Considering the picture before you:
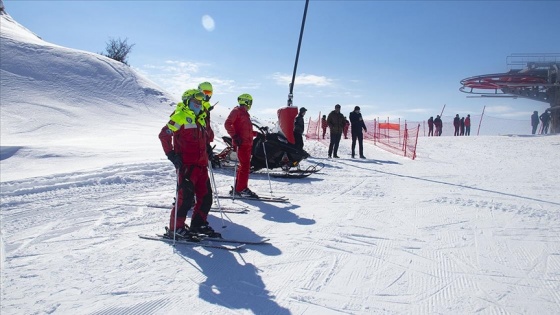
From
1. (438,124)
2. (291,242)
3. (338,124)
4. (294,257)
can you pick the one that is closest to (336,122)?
(338,124)

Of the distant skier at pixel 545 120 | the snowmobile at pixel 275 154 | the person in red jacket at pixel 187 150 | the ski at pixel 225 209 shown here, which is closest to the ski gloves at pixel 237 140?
the ski at pixel 225 209

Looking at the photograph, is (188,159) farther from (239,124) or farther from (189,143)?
(239,124)

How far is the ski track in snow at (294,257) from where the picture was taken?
352 centimetres

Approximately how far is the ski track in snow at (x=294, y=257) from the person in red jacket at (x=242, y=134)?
45 centimetres

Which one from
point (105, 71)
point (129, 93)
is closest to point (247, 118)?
point (129, 93)

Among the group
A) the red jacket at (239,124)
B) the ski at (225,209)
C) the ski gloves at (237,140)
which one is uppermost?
the red jacket at (239,124)

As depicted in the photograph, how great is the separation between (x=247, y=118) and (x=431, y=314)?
16.0ft

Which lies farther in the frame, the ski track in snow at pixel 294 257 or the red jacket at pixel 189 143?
the red jacket at pixel 189 143

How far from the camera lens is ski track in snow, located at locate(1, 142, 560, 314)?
352 cm

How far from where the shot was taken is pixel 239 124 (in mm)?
7449

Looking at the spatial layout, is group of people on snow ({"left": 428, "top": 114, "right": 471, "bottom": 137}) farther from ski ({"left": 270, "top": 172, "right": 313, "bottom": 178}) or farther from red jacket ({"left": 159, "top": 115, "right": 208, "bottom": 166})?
red jacket ({"left": 159, "top": 115, "right": 208, "bottom": 166})

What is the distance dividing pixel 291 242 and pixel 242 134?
2869 mm

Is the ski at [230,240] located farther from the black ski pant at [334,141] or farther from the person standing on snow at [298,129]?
the black ski pant at [334,141]

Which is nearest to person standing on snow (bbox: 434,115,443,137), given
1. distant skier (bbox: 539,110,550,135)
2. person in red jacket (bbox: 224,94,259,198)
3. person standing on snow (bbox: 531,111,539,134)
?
person standing on snow (bbox: 531,111,539,134)
